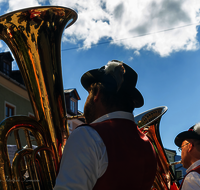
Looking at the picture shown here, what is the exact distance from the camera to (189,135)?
3273 mm

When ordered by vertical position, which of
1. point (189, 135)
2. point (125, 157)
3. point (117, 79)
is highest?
point (117, 79)

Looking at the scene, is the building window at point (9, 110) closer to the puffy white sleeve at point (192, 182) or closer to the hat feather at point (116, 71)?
the puffy white sleeve at point (192, 182)

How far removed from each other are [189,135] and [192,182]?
0.93 m

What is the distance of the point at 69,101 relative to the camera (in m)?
20.1

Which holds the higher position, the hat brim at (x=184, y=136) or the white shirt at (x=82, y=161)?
the white shirt at (x=82, y=161)

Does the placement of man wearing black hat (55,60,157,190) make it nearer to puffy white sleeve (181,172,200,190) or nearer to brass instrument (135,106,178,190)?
puffy white sleeve (181,172,200,190)

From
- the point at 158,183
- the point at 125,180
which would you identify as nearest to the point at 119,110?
the point at 125,180

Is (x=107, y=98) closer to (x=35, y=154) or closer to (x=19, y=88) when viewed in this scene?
(x=35, y=154)

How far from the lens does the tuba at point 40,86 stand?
6.24 ft

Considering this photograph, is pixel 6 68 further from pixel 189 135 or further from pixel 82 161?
pixel 82 161

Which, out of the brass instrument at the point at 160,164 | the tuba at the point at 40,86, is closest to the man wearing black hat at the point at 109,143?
the tuba at the point at 40,86

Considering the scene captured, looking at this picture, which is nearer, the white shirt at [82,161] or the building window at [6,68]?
the white shirt at [82,161]

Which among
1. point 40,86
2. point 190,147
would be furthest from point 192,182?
point 40,86

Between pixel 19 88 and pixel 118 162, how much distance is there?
518 inches
